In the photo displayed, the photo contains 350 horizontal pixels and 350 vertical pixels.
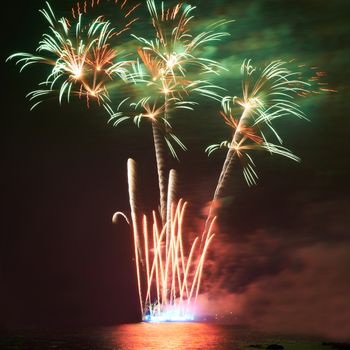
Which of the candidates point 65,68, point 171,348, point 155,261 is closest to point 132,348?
point 171,348

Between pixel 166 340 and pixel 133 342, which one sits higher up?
pixel 166 340

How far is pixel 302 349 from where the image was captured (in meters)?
60.9

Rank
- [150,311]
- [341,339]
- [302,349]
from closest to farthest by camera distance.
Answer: [150,311] < [302,349] < [341,339]

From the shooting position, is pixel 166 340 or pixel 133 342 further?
pixel 166 340

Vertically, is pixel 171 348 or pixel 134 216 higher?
pixel 134 216

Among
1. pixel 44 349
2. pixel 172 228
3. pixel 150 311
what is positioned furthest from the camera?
pixel 44 349

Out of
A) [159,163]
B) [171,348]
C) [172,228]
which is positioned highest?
[159,163]

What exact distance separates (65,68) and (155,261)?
16.2 metres

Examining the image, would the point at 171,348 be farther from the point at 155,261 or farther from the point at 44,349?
the point at 155,261

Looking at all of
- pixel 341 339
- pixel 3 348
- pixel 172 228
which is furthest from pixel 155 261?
pixel 341 339

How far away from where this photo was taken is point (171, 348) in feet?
187

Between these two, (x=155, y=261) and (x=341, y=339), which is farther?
(x=341, y=339)

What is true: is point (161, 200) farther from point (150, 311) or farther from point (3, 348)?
point (3, 348)

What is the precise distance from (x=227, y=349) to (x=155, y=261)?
64.3ft
